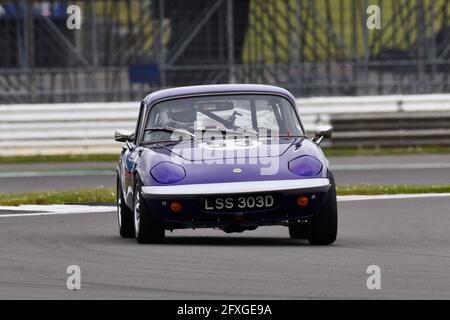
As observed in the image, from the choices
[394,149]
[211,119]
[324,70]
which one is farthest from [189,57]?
[211,119]

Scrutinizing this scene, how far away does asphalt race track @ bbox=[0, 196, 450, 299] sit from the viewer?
9.25 metres

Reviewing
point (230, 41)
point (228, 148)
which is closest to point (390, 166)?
point (230, 41)

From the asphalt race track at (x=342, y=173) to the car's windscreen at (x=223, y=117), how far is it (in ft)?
22.4

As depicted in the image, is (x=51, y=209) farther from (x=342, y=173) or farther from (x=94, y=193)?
(x=342, y=173)

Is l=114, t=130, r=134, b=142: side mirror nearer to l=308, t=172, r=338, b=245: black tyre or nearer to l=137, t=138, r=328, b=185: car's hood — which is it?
l=137, t=138, r=328, b=185: car's hood

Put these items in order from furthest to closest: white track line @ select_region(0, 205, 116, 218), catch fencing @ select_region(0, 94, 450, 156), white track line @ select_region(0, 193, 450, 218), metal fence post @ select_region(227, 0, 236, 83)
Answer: metal fence post @ select_region(227, 0, 236, 83) < catch fencing @ select_region(0, 94, 450, 156) < white track line @ select_region(0, 193, 450, 218) < white track line @ select_region(0, 205, 116, 218)

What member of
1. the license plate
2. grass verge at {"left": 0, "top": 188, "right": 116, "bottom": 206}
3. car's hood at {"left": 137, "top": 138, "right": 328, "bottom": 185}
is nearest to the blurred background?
grass verge at {"left": 0, "top": 188, "right": 116, "bottom": 206}

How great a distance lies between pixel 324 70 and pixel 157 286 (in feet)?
76.0

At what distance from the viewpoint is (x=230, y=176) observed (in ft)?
38.2

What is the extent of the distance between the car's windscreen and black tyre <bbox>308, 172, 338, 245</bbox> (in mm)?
1039

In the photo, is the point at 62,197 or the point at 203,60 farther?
the point at 203,60

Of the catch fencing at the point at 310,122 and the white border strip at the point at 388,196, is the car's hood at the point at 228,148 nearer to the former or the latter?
the white border strip at the point at 388,196

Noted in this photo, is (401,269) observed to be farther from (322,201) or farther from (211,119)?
(211,119)

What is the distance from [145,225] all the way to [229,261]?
1.32 metres
